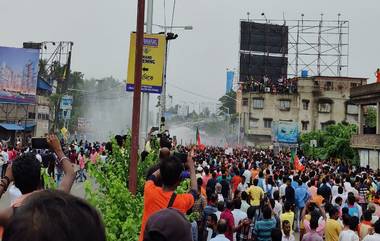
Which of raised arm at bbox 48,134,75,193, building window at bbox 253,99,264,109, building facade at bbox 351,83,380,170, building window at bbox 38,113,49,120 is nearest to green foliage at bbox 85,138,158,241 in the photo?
raised arm at bbox 48,134,75,193

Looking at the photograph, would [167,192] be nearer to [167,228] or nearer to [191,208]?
[191,208]

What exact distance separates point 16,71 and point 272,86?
30.4 meters

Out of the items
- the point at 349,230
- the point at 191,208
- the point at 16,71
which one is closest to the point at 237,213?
the point at 349,230

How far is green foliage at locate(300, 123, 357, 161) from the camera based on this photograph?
38.5 meters

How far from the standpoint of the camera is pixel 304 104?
60656 mm

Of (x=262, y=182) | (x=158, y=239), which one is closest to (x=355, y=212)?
(x=262, y=182)

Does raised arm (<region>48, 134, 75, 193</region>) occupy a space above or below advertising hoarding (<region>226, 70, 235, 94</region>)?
below

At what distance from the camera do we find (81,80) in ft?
262

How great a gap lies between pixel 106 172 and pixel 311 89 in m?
52.4

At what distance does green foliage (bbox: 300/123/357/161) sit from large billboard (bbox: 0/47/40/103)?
21178mm

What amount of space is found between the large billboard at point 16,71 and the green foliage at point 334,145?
2118 centimetres

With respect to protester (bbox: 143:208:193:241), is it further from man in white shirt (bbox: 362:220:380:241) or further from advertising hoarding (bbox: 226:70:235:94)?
advertising hoarding (bbox: 226:70:235:94)

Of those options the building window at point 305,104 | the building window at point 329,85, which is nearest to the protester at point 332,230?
the building window at point 305,104

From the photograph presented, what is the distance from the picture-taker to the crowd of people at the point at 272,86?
61219 millimetres
